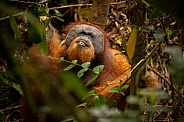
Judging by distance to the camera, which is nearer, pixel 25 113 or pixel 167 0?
pixel 167 0

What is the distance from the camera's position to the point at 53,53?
4438 millimetres

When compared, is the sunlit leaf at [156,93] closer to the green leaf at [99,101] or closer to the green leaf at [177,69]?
the green leaf at [177,69]

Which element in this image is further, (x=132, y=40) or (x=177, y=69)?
(x=132, y=40)

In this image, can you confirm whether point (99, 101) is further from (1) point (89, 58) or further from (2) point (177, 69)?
(1) point (89, 58)

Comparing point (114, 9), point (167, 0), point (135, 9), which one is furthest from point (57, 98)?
point (114, 9)

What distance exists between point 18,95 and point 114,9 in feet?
9.02

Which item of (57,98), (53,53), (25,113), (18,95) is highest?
(57,98)

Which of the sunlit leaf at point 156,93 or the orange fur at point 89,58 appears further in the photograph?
the orange fur at point 89,58

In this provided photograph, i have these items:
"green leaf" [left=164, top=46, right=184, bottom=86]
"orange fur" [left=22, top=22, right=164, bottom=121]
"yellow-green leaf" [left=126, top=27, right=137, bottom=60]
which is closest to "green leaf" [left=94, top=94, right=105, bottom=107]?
"yellow-green leaf" [left=126, top=27, right=137, bottom=60]

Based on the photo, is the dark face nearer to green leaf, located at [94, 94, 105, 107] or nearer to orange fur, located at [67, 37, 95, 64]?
orange fur, located at [67, 37, 95, 64]

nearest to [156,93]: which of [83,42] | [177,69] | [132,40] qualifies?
[177,69]

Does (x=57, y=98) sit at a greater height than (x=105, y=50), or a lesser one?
greater

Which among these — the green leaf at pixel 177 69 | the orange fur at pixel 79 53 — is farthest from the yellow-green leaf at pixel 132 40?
the orange fur at pixel 79 53

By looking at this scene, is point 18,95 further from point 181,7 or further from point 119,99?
point 181,7
